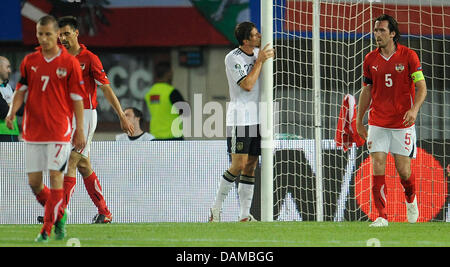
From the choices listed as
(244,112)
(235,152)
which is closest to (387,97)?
(244,112)

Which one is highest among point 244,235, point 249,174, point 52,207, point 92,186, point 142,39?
point 142,39

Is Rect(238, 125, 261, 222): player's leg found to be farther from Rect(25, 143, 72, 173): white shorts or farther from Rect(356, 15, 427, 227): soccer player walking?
Rect(25, 143, 72, 173): white shorts

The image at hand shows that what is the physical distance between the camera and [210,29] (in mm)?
18594

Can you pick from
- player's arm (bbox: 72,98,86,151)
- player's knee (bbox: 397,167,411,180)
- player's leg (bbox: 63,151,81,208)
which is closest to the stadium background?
player's leg (bbox: 63,151,81,208)

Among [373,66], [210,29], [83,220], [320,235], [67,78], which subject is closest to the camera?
[67,78]

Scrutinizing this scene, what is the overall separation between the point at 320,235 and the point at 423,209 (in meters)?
3.16

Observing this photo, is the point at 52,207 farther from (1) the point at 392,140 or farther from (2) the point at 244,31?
(1) the point at 392,140

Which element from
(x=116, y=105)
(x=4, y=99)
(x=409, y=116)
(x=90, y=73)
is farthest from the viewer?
(x=4, y=99)

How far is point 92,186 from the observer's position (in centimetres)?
888

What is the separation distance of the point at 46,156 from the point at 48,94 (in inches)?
17.7

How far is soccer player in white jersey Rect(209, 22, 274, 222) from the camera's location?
9.01 meters
